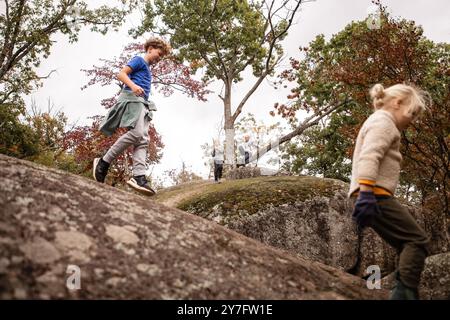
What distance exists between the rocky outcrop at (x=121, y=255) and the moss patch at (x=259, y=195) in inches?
127

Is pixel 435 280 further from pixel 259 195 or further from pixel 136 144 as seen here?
pixel 136 144

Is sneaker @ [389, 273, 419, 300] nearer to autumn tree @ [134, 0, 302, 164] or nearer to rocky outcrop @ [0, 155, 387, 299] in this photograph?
rocky outcrop @ [0, 155, 387, 299]

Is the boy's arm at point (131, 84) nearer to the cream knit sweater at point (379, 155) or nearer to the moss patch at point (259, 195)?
the cream knit sweater at point (379, 155)

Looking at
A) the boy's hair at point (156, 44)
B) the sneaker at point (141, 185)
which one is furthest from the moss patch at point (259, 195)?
the boy's hair at point (156, 44)

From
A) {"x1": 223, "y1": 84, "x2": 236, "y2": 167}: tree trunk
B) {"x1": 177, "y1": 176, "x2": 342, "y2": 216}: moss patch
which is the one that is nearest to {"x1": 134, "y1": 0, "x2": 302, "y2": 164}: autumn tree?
{"x1": 223, "y1": 84, "x2": 236, "y2": 167}: tree trunk

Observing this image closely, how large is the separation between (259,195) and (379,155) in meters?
4.21

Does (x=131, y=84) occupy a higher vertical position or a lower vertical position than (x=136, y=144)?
higher

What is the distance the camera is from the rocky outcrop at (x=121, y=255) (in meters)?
1.75

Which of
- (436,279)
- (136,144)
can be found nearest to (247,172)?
(136,144)

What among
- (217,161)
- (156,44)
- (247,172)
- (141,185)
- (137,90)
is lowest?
(141,185)

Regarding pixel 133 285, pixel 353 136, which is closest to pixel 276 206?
pixel 353 136

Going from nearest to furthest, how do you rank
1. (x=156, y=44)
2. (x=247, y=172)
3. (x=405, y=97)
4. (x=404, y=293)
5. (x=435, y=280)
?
(x=404, y=293)
(x=405, y=97)
(x=435, y=280)
(x=156, y=44)
(x=247, y=172)

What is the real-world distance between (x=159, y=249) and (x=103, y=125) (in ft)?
8.50

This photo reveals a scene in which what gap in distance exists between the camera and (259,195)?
650cm
